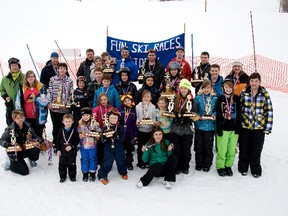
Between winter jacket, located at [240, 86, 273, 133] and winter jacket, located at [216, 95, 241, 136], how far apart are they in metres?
0.17

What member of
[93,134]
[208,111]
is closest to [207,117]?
[208,111]

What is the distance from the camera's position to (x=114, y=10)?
33.2m

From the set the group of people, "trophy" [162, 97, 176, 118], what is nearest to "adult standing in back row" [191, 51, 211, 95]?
the group of people

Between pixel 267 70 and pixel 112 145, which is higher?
pixel 267 70

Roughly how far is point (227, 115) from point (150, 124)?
58.7 inches

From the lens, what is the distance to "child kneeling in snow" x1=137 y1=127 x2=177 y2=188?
5242 mm

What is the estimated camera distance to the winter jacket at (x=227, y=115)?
5434mm

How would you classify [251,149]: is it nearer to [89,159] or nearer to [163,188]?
[163,188]

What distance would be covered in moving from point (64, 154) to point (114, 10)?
30504 millimetres

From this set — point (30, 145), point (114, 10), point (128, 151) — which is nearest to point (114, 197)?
point (128, 151)

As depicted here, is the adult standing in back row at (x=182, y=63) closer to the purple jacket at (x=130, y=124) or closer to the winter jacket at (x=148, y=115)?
the winter jacket at (x=148, y=115)

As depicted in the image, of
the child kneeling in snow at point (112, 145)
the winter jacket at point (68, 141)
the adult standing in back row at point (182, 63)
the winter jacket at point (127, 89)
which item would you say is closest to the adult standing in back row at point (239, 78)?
the adult standing in back row at point (182, 63)

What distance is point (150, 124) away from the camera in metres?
5.58

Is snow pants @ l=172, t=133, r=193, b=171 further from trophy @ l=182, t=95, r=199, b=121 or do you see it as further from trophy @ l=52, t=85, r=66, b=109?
trophy @ l=52, t=85, r=66, b=109
